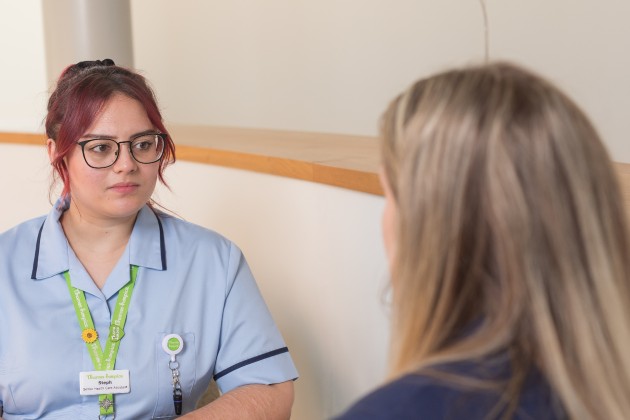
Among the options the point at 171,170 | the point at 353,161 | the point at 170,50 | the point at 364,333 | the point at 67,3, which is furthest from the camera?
the point at 170,50

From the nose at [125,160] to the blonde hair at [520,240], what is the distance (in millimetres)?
1074

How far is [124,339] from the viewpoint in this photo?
1900 millimetres

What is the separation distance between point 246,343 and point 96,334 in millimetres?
319

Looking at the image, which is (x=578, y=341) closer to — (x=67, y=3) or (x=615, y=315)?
(x=615, y=315)

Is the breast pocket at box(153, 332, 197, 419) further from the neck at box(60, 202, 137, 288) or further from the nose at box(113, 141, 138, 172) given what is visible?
the nose at box(113, 141, 138, 172)

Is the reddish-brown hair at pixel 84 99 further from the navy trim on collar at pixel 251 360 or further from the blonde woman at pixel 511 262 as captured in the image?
the blonde woman at pixel 511 262

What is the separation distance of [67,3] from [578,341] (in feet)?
10.0

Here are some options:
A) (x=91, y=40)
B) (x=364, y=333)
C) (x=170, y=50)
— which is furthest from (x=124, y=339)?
(x=170, y=50)

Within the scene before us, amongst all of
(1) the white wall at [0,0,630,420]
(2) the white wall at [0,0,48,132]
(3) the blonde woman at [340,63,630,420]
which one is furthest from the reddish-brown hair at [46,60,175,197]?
(2) the white wall at [0,0,48,132]

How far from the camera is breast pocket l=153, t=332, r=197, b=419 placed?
1.92 metres

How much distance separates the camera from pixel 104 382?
1.86 meters

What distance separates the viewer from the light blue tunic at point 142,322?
1866 mm

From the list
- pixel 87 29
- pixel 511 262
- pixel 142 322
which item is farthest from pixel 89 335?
pixel 87 29

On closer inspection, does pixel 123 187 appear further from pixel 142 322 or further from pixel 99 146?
pixel 142 322
